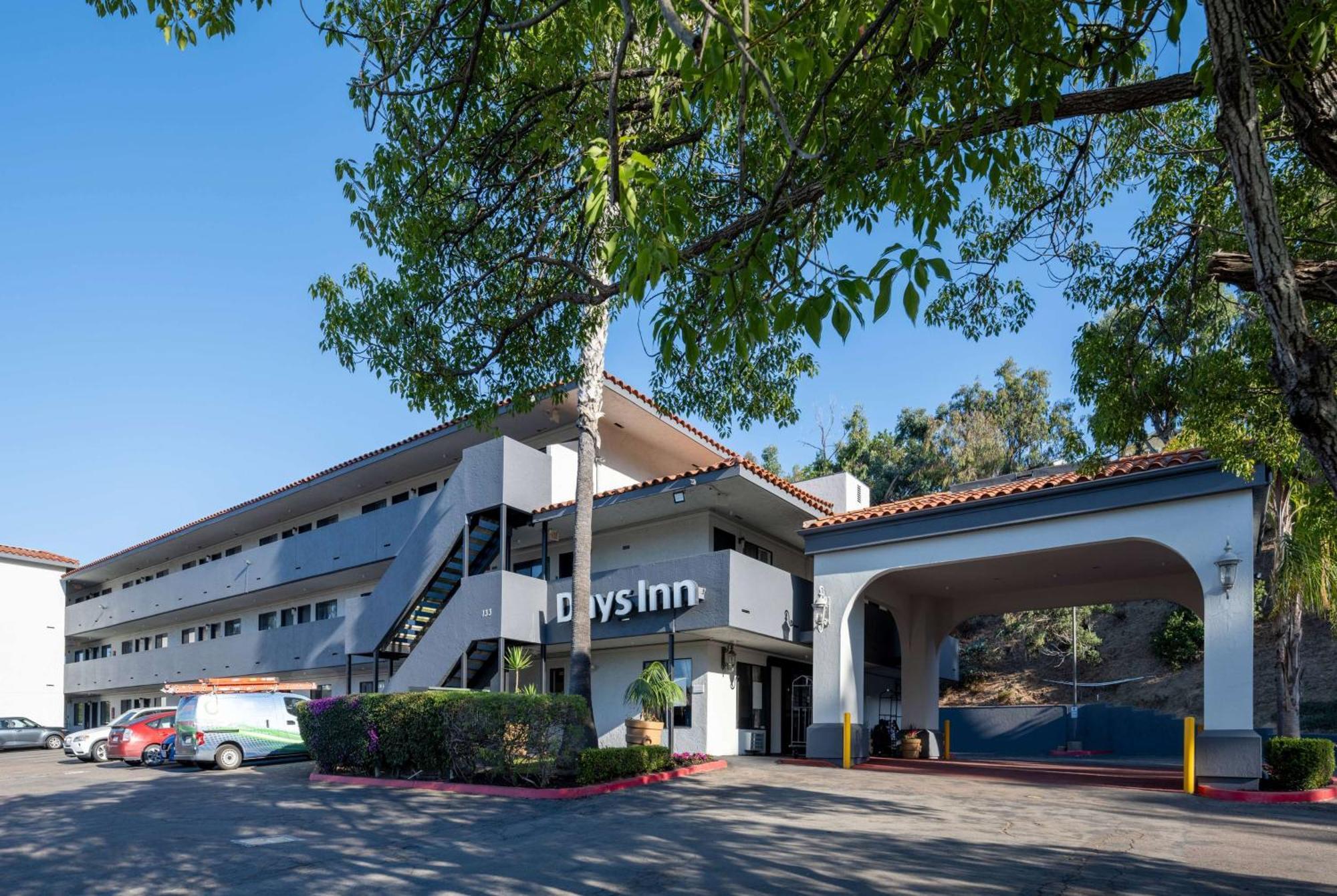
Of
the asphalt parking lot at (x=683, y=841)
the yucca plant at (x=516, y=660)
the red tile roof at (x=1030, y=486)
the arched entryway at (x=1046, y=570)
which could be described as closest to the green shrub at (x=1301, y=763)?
the arched entryway at (x=1046, y=570)

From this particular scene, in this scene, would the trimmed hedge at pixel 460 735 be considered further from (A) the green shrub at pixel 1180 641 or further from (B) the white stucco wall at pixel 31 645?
(B) the white stucco wall at pixel 31 645

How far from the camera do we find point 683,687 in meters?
24.3

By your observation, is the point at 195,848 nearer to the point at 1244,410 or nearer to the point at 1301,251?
the point at 1244,410

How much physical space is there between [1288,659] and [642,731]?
1211 cm

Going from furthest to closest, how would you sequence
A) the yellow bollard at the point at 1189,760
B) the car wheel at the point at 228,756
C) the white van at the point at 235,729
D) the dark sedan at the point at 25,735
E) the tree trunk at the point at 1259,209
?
the dark sedan at the point at 25,735
the car wheel at the point at 228,756
the white van at the point at 235,729
the yellow bollard at the point at 1189,760
the tree trunk at the point at 1259,209

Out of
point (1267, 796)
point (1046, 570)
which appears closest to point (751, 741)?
point (1046, 570)

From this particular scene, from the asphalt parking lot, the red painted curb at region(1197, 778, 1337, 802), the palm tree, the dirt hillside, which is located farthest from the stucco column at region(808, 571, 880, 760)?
the dirt hillside

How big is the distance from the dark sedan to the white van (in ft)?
69.6

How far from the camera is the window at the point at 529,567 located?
2769 cm

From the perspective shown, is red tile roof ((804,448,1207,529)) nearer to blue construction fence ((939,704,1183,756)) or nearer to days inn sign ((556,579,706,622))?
days inn sign ((556,579,706,622))

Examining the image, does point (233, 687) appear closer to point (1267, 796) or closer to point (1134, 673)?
point (1267, 796)

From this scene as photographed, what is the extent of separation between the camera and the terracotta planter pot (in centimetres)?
2000

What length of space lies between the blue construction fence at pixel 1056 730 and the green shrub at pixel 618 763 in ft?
59.7

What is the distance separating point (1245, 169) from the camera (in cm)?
617
